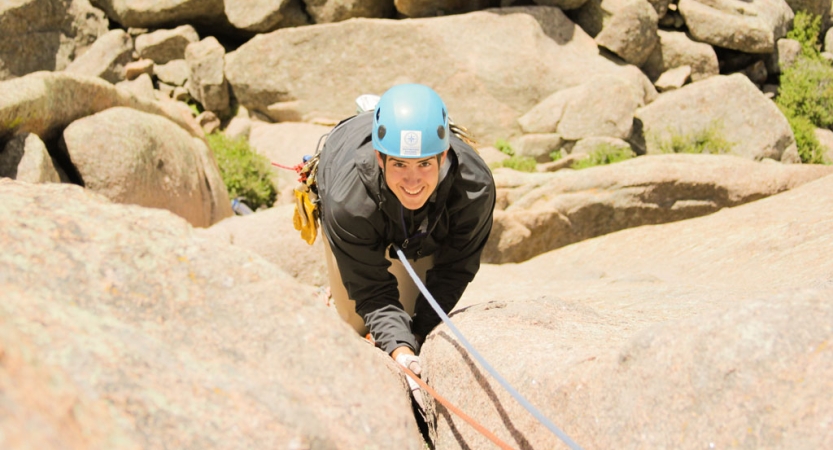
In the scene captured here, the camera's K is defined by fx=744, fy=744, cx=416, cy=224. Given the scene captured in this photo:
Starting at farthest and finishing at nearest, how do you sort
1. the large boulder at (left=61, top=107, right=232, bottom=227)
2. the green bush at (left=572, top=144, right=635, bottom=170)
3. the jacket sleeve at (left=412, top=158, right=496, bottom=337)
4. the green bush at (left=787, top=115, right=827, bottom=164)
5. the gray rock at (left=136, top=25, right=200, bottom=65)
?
the gray rock at (left=136, top=25, right=200, bottom=65) < the green bush at (left=787, top=115, right=827, bottom=164) < the green bush at (left=572, top=144, right=635, bottom=170) < the large boulder at (left=61, top=107, right=232, bottom=227) < the jacket sleeve at (left=412, top=158, right=496, bottom=337)

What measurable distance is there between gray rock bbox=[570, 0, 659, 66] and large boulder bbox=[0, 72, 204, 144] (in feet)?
32.8

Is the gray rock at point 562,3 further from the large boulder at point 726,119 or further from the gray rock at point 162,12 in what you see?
the gray rock at point 162,12

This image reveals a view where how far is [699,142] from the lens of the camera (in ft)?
43.4

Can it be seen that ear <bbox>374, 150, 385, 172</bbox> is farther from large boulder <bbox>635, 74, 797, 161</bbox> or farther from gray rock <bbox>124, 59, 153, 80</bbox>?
gray rock <bbox>124, 59, 153, 80</bbox>

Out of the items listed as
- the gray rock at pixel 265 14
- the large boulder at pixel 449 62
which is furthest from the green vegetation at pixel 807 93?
the gray rock at pixel 265 14

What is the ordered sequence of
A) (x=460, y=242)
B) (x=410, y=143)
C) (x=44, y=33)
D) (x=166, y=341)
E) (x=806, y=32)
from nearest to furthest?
(x=166, y=341) < (x=410, y=143) < (x=460, y=242) < (x=44, y=33) < (x=806, y=32)

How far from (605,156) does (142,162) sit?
8.23 meters

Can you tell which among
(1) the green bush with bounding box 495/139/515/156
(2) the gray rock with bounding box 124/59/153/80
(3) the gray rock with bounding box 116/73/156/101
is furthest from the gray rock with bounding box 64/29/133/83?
(1) the green bush with bounding box 495/139/515/156

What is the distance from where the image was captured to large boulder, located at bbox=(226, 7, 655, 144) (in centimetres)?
1464

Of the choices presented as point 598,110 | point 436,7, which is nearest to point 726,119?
point 598,110

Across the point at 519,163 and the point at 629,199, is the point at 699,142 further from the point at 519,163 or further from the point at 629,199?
the point at 629,199

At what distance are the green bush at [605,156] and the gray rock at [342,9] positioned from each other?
5.57m

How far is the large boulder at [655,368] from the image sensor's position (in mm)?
2244

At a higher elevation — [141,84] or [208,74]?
[208,74]
